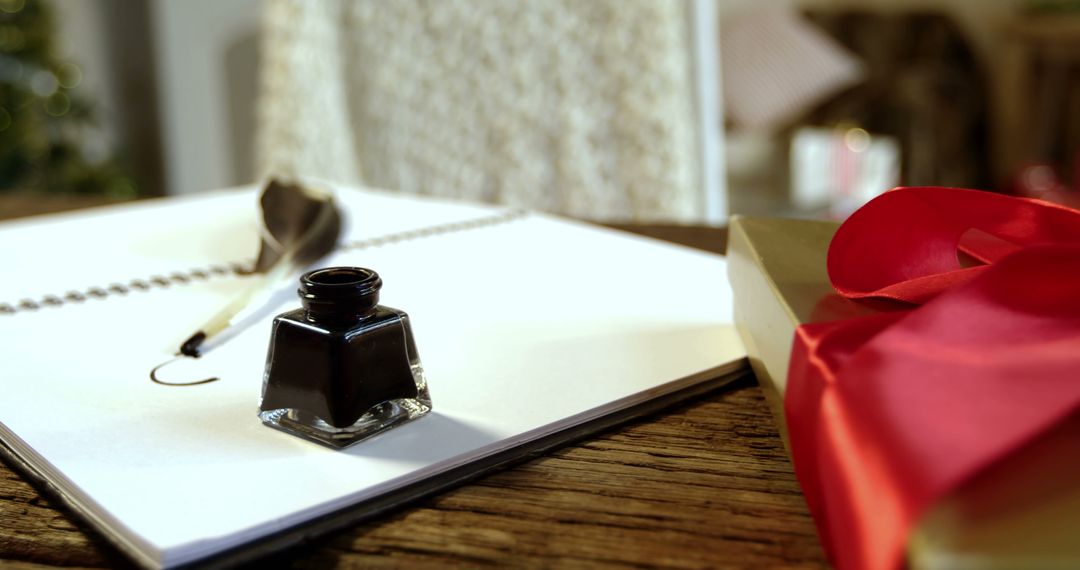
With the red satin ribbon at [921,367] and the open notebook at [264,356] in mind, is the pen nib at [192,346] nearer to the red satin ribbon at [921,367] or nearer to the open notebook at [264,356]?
the open notebook at [264,356]

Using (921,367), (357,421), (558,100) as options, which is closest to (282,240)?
(357,421)

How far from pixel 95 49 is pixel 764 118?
2.50m

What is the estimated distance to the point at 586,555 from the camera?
0.34 metres

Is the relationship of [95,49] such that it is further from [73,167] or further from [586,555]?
[586,555]

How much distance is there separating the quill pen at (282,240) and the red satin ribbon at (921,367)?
333 mm

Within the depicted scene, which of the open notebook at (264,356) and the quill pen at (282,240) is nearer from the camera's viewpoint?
the open notebook at (264,356)

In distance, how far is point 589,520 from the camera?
0.36 meters

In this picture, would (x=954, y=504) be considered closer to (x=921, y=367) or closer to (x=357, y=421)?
(x=921, y=367)

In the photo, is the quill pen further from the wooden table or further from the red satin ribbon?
the red satin ribbon

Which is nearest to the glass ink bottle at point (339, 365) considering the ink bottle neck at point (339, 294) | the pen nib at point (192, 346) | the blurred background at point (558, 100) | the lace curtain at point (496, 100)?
the ink bottle neck at point (339, 294)

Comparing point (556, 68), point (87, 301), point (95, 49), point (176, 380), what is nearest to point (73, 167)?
point (95, 49)

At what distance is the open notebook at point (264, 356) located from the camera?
37cm

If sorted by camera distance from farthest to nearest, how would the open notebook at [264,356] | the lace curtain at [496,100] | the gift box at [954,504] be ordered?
the lace curtain at [496,100], the open notebook at [264,356], the gift box at [954,504]

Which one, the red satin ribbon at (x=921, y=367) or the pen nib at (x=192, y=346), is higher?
the red satin ribbon at (x=921, y=367)
